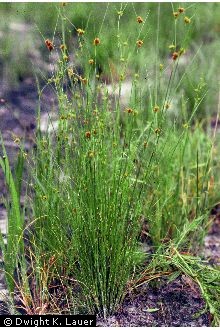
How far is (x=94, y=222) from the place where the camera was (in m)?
2.28

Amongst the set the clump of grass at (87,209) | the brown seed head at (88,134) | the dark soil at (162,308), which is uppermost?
the brown seed head at (88,134)

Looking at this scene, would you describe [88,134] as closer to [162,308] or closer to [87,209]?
[87,209]

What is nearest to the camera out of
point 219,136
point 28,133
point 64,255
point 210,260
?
point 64,255

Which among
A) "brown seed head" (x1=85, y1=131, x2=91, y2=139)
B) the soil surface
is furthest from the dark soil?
"brown seed head" (x1=85, y1=131, x2=91, y2=139)

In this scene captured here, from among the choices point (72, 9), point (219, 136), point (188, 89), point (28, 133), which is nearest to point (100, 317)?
point (28, 133)

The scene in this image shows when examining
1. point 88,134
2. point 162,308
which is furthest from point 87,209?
point 162,308

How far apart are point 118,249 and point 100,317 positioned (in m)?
0.34

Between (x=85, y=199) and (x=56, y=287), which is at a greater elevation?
(x=85, y=199)

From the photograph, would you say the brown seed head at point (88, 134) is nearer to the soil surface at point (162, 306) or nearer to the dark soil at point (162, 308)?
the soil surface at point (162, 306)

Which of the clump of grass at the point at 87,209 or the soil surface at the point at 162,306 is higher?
the clump of grass at the point at 87,209

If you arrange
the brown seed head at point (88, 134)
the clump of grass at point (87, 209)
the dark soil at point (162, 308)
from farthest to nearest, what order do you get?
the dark soil at point (162, 308) < the clump of grass at point (87, 209) < the brown seed head at point (88, 134)

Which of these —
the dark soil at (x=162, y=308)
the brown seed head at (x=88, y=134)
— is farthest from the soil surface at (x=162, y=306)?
the brown seed head at (x=88, y=134)

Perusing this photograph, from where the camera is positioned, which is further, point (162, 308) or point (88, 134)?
point (162, 308)

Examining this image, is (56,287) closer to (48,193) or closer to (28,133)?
(48,193)
